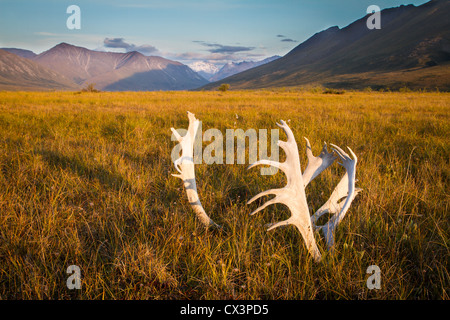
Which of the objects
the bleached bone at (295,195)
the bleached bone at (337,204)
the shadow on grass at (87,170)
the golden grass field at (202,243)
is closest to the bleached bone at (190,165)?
the golden grass field at (202,243)

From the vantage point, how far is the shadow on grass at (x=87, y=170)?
3305mm

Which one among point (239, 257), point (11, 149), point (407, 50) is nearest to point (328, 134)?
point (239, 257)

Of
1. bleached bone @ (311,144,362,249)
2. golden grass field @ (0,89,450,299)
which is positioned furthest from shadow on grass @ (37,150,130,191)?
bleached bone @ (311,144,362,249)

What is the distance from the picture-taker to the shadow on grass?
330cm

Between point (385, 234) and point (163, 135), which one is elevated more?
point (163, 135)

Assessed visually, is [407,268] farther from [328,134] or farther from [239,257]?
[328,134]

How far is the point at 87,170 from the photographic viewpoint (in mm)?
3799

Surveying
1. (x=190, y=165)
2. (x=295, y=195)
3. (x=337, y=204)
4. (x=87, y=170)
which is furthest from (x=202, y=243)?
(x=87, y=170)

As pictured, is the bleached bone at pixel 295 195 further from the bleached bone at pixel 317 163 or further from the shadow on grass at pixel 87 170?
the shadow on grass at pixel 87 170

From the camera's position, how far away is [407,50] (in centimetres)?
15825

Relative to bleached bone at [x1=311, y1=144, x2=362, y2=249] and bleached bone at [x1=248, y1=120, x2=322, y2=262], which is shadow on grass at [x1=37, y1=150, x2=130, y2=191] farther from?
bleached bone at [x1=311, y1=144, x2=362, y2=249]
